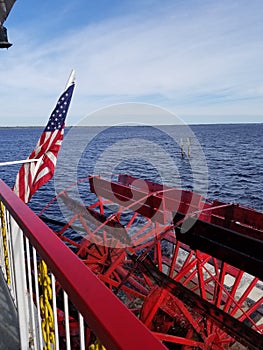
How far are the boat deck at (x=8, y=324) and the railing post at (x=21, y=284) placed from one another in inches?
5.1

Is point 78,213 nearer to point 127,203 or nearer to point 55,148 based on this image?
point 127,203

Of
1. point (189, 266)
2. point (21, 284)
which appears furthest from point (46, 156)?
point (189, 266)

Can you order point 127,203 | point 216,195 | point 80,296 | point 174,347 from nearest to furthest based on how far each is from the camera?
point 80,296
point 174,347
point 127,203
point 216,195

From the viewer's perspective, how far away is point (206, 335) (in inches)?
207

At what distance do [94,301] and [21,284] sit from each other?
1009mm

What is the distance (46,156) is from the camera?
13.3 feet

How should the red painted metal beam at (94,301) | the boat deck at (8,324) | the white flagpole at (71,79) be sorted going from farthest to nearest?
1. the white flagpole at (71,79)
2. the boat deck at (8,324)
3. the red painted metal beam at (94,301)

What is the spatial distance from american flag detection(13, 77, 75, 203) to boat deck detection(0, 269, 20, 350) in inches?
71.2

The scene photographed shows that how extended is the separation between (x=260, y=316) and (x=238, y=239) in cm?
295

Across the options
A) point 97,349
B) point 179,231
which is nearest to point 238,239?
point 179,231

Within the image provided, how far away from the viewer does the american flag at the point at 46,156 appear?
157 inches

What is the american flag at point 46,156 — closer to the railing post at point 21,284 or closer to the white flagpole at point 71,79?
the white flagpole at point 71,79

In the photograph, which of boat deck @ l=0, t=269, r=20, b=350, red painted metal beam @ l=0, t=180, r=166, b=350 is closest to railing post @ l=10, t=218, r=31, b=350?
boat deck @ l=0, t=269, r=20, b=350

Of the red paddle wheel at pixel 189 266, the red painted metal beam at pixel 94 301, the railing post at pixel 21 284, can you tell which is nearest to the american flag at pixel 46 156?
the red paddle wheel at pixel 189 266
